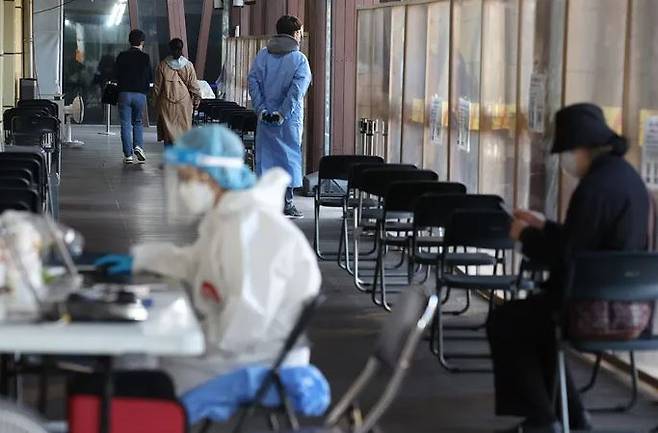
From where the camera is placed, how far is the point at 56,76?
923 inches

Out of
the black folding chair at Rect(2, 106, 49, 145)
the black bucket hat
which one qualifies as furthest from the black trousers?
the black folding chair at Rect(2, 106, 49, 145)

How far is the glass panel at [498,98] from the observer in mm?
8445

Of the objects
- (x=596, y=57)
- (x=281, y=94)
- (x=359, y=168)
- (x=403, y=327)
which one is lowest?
(x=403, y=327)

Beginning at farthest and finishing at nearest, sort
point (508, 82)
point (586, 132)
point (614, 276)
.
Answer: point (508, 82) < point (586, 132) < point (614, 276)

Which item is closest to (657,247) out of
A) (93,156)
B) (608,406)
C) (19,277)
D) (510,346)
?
(608,406)

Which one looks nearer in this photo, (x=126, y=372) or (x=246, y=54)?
(x=126, y=372)

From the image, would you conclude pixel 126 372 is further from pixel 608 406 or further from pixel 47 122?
pixel 47 122

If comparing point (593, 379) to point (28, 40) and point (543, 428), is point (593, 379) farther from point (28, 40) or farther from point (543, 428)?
point (28, 40)

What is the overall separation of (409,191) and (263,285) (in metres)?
4.32

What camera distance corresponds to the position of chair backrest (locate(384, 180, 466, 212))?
8.30 meters

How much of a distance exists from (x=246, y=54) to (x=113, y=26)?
6.87 meters

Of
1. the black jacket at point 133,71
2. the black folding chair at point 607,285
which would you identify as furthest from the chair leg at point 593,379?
the black jacket at point 133,71

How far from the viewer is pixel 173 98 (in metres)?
17.3

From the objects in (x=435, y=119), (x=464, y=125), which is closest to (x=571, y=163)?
(x=464, y=125)
